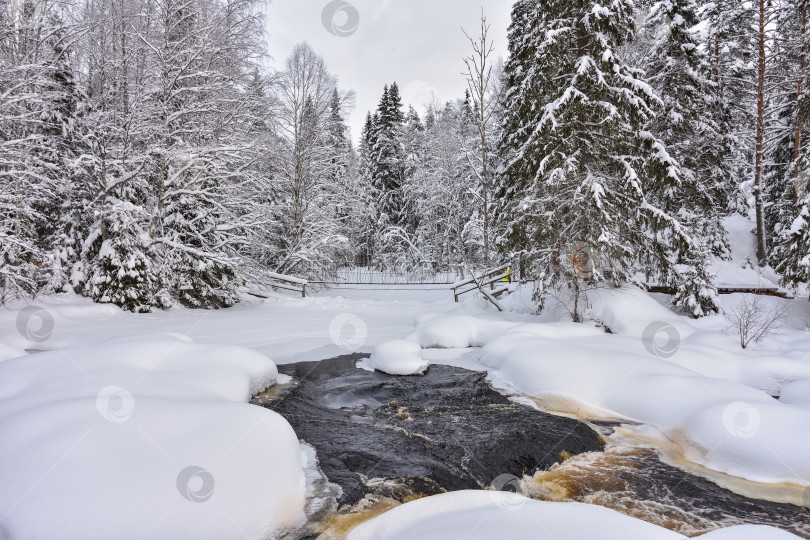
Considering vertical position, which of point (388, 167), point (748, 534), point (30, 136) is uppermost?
point (388, 167)

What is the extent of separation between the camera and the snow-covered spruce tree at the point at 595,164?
10.3m

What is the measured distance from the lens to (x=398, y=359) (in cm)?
855

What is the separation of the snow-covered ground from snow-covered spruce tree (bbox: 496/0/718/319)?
1365 mm

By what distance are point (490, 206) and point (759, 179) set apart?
11.2 meters

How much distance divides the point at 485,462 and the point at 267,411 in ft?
8.30

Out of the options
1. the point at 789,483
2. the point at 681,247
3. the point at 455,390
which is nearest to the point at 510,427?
the point at 455,390

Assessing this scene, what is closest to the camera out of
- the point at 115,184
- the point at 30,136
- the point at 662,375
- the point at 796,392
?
the point at 796,392

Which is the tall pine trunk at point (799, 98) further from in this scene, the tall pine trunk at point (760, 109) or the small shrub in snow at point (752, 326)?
the small shrub in snow at point (752, 326)

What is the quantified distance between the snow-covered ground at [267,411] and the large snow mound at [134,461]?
13 millimetres

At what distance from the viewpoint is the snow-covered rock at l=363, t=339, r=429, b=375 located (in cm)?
843

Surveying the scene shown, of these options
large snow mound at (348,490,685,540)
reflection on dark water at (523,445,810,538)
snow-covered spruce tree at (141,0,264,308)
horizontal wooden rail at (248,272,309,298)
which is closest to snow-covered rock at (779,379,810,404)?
reflection on dark water at (523,445,810,538)

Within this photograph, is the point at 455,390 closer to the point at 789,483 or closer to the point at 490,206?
the point at 789,483

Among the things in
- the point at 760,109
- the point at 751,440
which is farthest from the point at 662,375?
the point at 760,109

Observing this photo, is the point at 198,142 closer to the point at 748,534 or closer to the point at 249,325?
the point at 249,325
